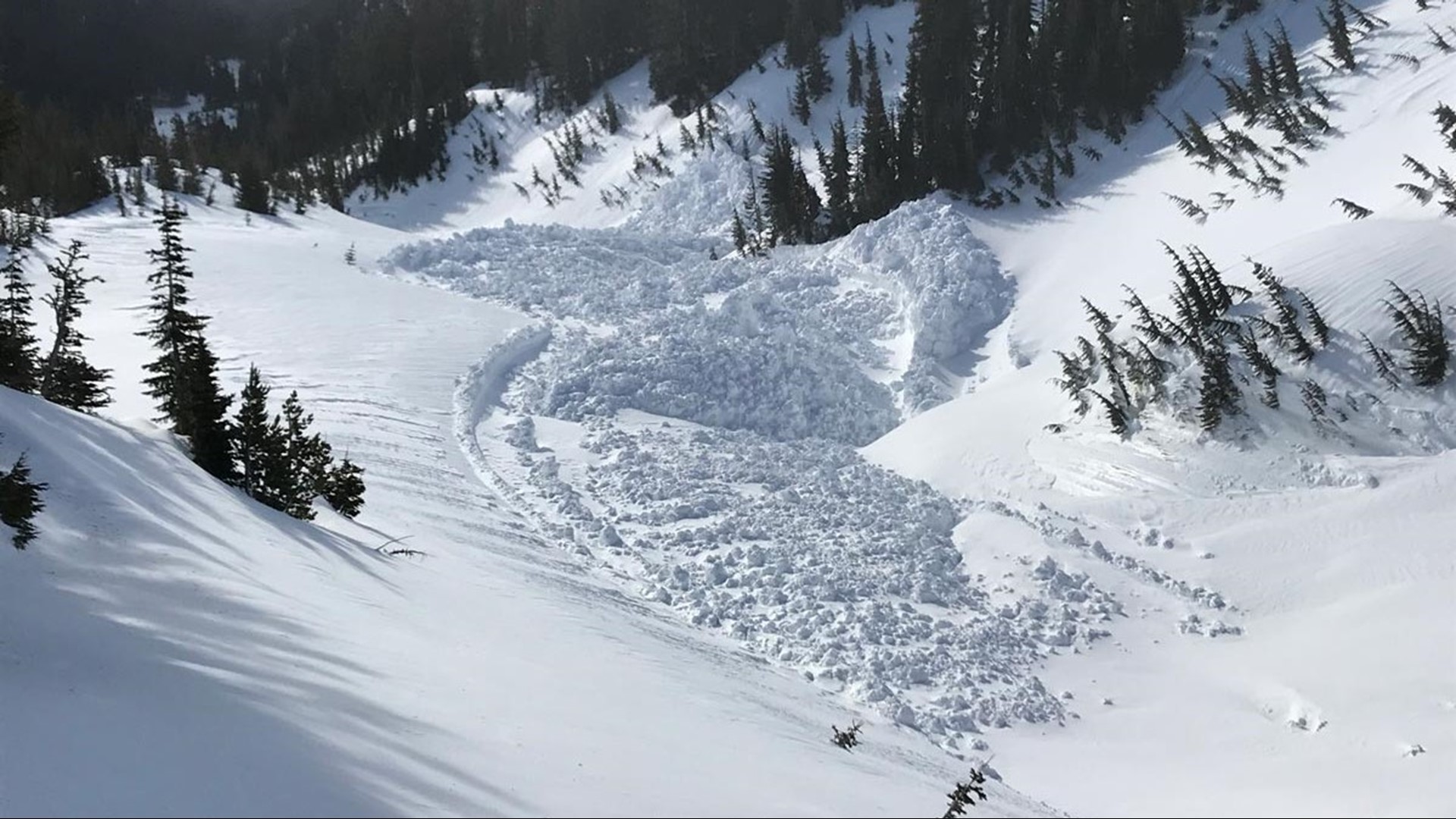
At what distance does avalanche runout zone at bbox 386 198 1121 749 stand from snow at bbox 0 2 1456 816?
11 centimetres

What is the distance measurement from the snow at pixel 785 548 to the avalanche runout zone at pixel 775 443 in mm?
109

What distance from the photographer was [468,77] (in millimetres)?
83500

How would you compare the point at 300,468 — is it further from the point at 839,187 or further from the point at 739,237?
the point at 839,187

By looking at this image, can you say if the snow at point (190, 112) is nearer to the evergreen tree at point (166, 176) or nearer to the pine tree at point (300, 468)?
the evergreen tree at point (166, 176)

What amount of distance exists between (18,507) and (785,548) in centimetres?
1113

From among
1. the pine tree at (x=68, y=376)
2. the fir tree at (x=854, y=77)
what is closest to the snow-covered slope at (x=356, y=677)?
the pine tree at (x=68, y=376)

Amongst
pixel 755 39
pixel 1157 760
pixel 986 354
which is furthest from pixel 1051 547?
pixel 755 39

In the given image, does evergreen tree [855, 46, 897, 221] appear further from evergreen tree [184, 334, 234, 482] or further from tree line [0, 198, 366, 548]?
evergreen tree [184, 334, 234, 482]

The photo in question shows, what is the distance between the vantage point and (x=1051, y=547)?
624 inches

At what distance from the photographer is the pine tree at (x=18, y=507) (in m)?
8.59

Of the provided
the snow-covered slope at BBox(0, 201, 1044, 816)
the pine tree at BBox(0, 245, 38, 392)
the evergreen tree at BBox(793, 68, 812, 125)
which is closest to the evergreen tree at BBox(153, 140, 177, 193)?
the pine tree at BBox(0, 245, 38, 392)

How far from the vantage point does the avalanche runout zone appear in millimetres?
13461

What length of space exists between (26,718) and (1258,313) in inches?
804

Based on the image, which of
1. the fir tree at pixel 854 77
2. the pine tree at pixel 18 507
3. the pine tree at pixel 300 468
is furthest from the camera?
the fir tree at pixel 854 77
